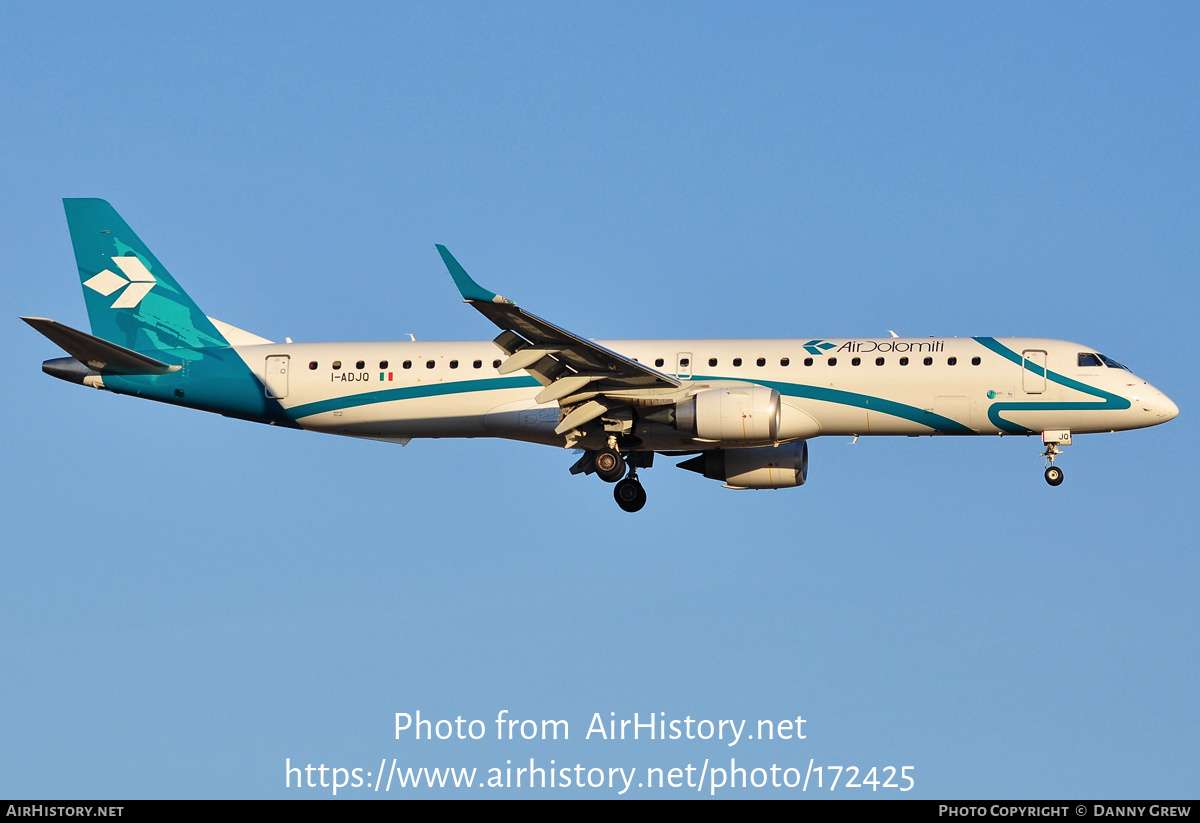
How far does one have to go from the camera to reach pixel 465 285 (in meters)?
32.4

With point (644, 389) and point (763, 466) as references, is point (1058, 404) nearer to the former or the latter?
point (763, 466)

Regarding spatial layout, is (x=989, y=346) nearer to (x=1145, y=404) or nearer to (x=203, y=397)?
(x=1145, y=404)

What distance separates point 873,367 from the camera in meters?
37.9

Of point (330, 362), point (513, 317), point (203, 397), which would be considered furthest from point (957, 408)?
point (203, 397)

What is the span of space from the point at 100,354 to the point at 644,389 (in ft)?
46.9

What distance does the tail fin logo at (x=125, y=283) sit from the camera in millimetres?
42781

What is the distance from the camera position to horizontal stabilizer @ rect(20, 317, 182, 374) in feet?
122

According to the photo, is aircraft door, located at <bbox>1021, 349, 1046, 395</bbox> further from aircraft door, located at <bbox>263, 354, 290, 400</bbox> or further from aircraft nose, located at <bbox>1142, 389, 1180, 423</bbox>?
aircraft door, located at <bbox>263, 354, 290, 400</bbox>

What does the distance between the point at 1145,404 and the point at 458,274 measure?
1765 cm

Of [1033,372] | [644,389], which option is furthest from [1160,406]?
[644,389]

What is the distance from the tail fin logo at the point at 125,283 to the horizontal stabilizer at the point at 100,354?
253 cm

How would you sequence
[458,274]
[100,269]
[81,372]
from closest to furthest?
[458,274] < [81,372] < [100,269]

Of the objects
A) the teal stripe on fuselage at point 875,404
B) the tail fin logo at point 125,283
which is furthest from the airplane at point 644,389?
the tail fin logo at point 125,283

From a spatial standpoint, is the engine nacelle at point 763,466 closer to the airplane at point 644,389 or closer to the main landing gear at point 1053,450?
the airplane at point 644,389
